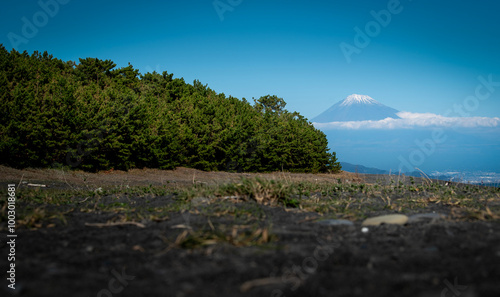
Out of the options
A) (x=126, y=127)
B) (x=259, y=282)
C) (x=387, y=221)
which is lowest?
(x=259, y=282)

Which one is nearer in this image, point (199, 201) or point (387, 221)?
point (387, 221)

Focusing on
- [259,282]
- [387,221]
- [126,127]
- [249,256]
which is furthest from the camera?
[126,127]

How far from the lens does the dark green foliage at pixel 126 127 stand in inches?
637

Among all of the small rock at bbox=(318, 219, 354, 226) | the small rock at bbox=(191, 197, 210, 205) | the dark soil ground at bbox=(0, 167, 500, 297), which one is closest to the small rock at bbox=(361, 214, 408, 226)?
the dark soil ground at bbox=(0, 167, 500, 297)

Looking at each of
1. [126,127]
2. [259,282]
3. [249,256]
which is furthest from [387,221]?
[126,127]

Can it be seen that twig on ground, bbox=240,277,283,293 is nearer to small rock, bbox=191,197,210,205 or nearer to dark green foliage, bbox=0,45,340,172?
small rock, bbox=191,197,210,205

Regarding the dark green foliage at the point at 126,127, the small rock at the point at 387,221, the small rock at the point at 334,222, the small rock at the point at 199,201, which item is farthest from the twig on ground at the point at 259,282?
the dark green foliage at the point at 126,127

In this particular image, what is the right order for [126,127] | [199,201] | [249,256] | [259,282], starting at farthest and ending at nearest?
[126,127] → [199,201] → [249,256] → [259,282]

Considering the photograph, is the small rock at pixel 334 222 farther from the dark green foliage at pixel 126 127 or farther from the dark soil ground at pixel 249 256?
the dark green foliage at pixel 126 127

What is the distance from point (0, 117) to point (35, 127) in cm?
167

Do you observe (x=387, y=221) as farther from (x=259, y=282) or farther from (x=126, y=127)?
(x=126, y=127)

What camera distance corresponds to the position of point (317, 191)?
8.05m

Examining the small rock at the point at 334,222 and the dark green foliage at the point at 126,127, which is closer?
the small rock at the point at 334,222

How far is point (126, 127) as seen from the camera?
64.0 ft
